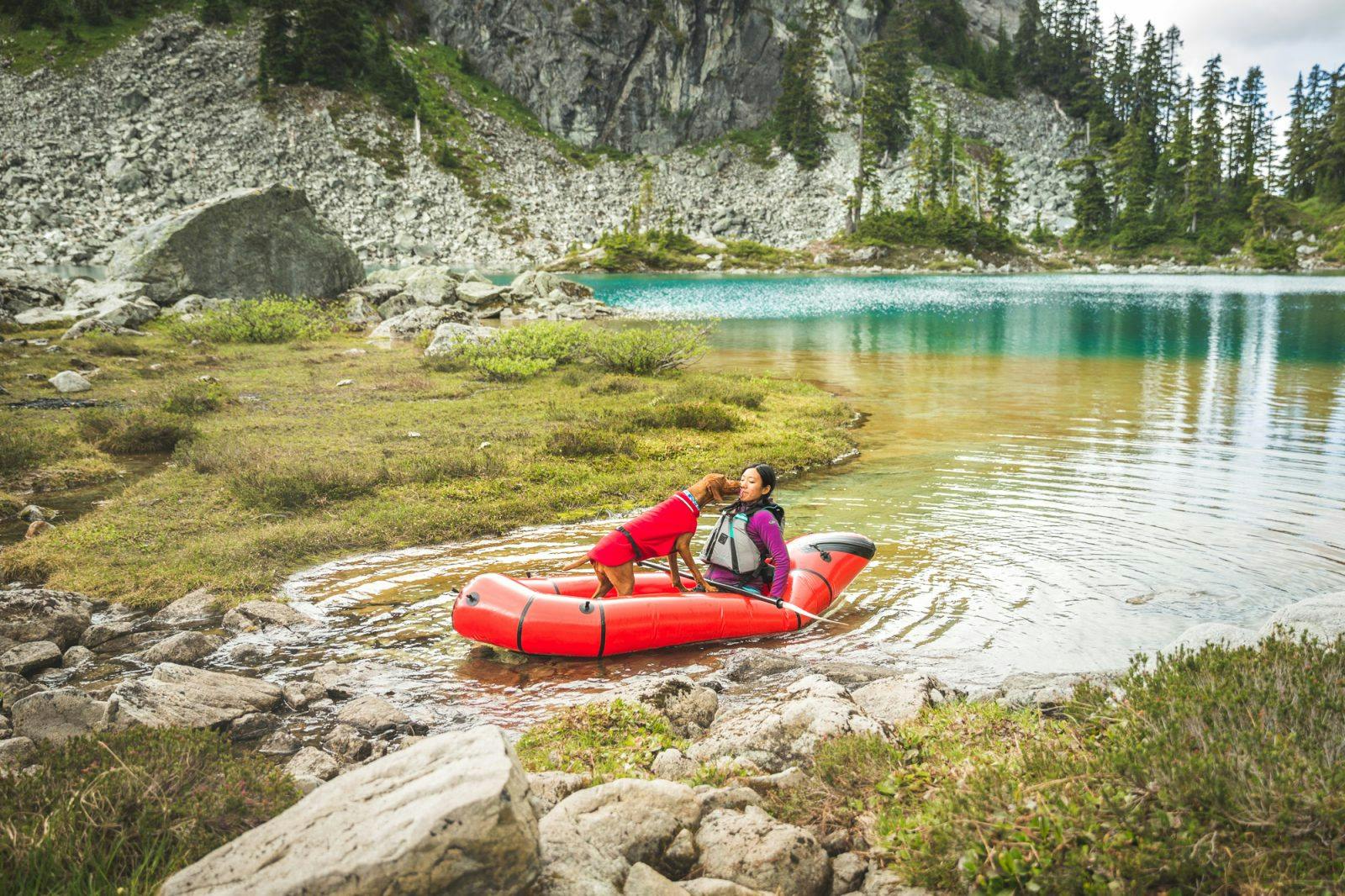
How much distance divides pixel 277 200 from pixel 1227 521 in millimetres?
34576

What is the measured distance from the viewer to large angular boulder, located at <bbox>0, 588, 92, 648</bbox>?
6.79m

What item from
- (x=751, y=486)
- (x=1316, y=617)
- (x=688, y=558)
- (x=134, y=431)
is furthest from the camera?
(x=134, y=431)

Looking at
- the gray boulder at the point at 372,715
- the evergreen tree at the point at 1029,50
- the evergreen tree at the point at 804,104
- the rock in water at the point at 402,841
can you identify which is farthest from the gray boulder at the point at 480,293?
the evergreen tree at the point at 1029,50

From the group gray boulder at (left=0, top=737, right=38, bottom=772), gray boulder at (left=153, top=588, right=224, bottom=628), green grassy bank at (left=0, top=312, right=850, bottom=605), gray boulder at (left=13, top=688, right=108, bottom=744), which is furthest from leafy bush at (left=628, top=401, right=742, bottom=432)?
gray boulder at (left=0, top=737, right=38, bottom=772)

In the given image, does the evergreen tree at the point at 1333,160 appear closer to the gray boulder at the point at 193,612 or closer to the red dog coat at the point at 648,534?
the red dog coat at the point at 648,534

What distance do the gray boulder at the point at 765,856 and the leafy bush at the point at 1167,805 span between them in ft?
1.27

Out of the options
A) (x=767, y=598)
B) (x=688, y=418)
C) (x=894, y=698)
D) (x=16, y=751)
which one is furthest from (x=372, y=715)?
(x=688, y=418)

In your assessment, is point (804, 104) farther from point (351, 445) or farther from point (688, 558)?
point (688, 558)

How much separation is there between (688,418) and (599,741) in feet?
35.7

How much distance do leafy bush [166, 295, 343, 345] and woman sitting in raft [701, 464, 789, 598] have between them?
76.2 feet

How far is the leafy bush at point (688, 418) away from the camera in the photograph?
51.4 feet

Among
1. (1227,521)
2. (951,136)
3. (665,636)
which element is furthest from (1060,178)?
(665,636)

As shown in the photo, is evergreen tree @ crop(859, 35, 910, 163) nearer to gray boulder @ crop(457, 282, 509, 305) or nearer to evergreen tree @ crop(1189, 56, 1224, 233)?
evergreen tree @ crop(1189, 56, 1224, 233)

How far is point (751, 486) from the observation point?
810cm
